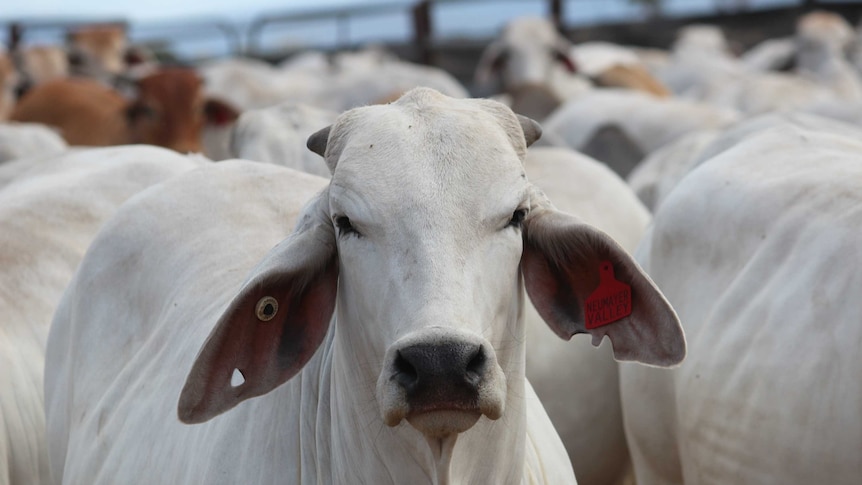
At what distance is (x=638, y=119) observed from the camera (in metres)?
9.87

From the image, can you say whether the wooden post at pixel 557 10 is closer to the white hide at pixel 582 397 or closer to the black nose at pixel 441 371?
the white hide at pixel 582 397

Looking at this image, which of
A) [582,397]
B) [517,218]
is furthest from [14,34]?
[517,218]

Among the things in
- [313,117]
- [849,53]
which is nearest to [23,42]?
[849,53]

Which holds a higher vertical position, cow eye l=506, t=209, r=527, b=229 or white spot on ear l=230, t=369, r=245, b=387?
cow eye l=506, t=209, r=527, b=229

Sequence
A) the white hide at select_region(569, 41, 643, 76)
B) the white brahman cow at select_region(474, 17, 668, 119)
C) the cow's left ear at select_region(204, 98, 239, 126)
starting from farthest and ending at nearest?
the white hide at select_region(569, 41, 643, 76)
the white brahman cow at select_region(474, 17, 668, 119)
the cow's left ear at select_region(204, 98, 239, 126)

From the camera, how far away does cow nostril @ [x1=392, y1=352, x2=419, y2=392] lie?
8.42 feet

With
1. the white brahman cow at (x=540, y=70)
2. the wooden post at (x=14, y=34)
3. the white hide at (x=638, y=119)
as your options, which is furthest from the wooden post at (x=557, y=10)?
the white hide at (x=638, y=119)

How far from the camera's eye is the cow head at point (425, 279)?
2.61 m

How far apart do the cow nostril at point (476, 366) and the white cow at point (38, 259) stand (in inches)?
96.7

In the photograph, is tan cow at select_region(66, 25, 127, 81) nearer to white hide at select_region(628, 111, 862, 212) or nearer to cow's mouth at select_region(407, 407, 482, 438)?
white hide at select_region(628, 111, 862, 212)

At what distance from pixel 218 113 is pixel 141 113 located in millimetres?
1008

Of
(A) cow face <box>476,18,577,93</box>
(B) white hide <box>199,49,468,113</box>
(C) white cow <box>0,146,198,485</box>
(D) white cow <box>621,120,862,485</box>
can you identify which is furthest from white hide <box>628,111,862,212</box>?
(A) cow face <box>476,18,577,93</box>

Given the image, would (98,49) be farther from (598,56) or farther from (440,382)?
(440,382)

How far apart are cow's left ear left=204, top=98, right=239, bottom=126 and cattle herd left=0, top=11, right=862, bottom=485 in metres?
3.22
